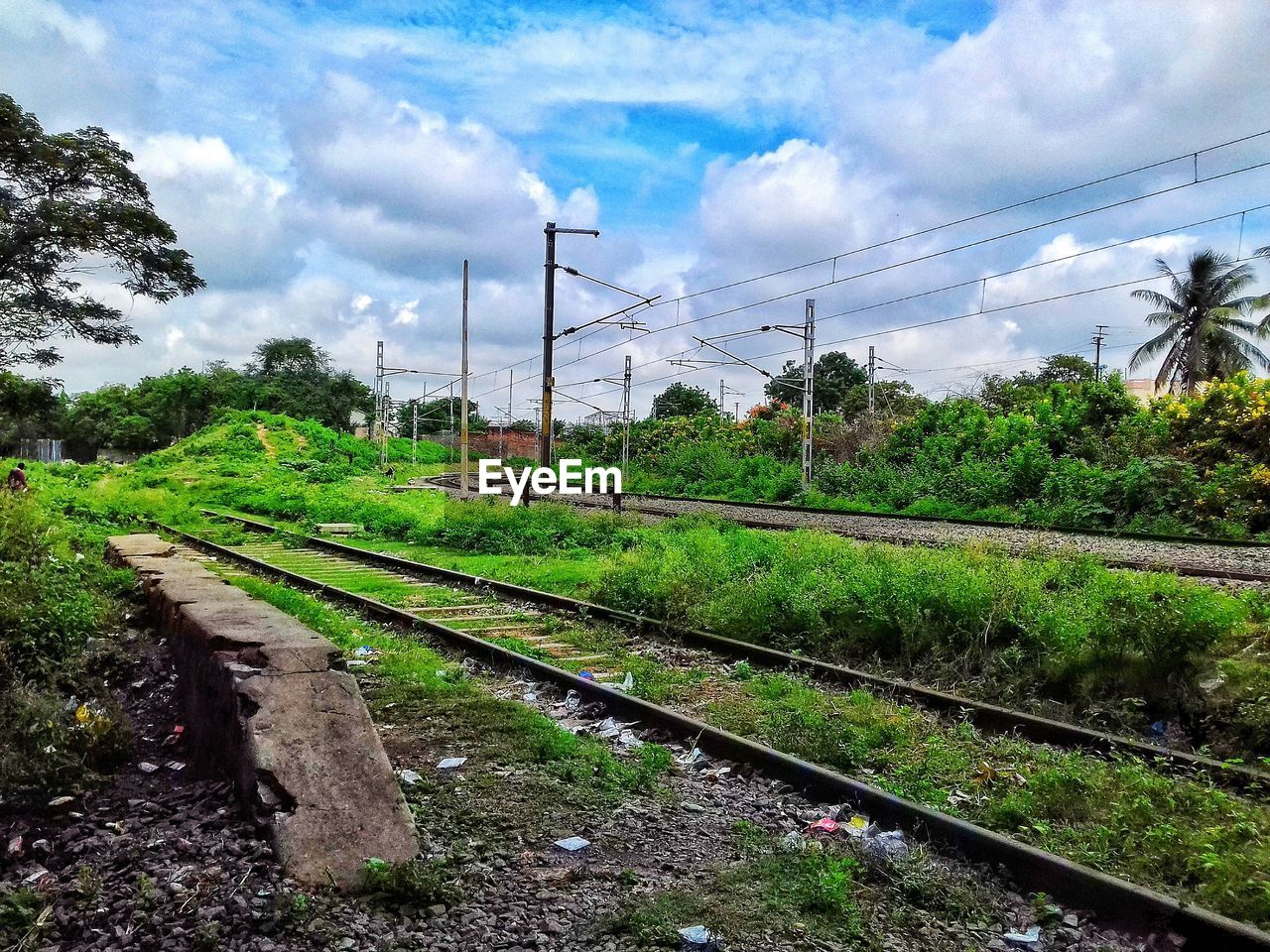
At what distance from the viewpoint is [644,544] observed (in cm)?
1428

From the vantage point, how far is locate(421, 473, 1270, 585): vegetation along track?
12.6m

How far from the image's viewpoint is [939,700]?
680 centimetres

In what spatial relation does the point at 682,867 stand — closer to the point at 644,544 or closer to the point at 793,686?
the point at 793,686

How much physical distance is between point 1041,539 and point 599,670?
8.83 metres

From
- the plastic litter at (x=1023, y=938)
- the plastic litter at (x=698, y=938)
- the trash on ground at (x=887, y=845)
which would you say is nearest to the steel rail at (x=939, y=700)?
the trash on ground at (x=887, y=845)

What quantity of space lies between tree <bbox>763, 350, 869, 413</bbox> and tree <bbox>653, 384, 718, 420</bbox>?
34.0ft

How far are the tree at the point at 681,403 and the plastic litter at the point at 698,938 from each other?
246ft

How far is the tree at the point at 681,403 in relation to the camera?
79.6 meters

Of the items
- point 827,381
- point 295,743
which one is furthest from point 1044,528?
point 827,381

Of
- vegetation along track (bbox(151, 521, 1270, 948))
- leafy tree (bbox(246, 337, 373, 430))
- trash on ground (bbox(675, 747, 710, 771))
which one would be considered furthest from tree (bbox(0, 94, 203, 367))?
leafy tree (bbox(246, 337, 373, 430))

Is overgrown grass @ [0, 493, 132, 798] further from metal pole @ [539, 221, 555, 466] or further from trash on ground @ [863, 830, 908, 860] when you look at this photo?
metal pole @ [539, 221, 555, 466]

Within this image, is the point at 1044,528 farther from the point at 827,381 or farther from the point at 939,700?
the point at 827,381

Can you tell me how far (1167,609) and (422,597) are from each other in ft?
27.6

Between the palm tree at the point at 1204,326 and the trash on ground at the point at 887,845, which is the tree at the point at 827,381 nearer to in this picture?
the palm tree at the point at 1204,326
